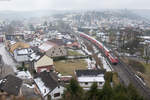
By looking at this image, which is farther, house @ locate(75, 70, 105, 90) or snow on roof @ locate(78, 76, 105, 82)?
snow on roof @ locate(78, 76, 105, 82)

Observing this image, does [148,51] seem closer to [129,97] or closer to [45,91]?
[129,97]

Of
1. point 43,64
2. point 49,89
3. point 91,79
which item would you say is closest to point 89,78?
point 91,79

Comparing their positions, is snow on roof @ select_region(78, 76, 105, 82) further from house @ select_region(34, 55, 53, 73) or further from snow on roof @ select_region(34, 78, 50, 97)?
house @ select_region(34, 55, 53, 73)

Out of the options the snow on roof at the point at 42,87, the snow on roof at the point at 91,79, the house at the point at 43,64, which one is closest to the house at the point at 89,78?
the snow on roof at the point at 91,79

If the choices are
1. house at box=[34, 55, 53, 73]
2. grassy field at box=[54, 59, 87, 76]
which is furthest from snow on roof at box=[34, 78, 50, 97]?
grassy field at box=[54, 59, 87, 76]

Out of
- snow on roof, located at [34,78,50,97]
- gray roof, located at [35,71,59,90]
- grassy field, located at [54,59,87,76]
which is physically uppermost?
gray roof, located at [35,71,59,90]

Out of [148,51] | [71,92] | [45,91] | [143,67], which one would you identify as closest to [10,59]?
[45,91]
